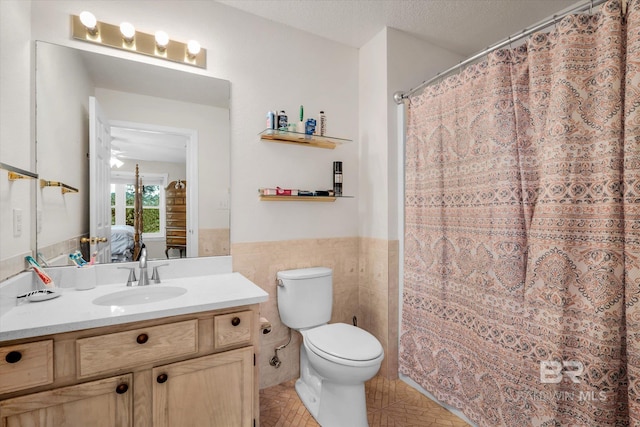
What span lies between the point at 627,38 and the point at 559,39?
0.71 feet

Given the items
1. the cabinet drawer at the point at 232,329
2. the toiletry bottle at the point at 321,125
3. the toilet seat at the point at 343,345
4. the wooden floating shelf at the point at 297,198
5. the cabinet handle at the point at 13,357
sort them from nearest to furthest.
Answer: the cabinet handle at the point at 13,357 < the cabinet drawer at the point at 232,329 < the toilet seat at the point at 343,345 < the wooden floating shelf at the point at 297,198 < the toiletry bottle at the point at 321,125

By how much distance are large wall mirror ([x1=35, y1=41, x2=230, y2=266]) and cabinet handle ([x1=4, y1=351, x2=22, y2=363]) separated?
0.61 meters

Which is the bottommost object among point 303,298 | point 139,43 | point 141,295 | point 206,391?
point 206,391

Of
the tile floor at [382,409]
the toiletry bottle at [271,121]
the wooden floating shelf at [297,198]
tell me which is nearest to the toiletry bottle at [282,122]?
the toiletry bottle at [271,121]

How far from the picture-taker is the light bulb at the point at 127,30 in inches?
63.9

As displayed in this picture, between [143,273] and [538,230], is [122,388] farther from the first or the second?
[538,230]

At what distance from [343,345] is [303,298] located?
420 mm

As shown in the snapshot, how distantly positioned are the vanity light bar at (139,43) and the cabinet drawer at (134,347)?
4.85 ft

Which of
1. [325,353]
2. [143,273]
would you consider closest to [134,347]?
[143,273]

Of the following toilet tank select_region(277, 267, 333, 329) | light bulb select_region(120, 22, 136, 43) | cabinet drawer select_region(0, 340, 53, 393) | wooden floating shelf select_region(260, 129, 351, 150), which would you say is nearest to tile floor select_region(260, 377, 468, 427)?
toilet tank select_region(277, 267, 333, 329)

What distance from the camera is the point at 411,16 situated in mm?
2027

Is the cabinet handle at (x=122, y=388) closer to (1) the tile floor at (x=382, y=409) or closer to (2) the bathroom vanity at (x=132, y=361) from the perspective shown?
(2) the bathroom vanity at (x=132, y=361)

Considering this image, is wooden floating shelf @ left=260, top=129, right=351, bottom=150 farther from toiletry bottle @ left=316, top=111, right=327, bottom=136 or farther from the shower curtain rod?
the shower curtain rod

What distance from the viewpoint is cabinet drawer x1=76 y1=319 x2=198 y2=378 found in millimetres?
1110
